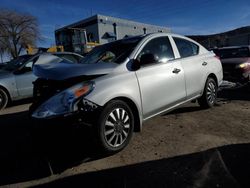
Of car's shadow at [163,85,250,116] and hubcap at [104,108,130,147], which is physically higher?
hubcap at [104,108,130,147]

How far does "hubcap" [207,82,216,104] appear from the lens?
5574mm

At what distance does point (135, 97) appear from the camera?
3711mm

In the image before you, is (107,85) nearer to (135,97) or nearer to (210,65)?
(135,97)

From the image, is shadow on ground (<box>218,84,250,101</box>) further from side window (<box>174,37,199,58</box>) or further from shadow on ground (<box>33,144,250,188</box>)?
shadow on ground (<box>33,144,250,188</box>)

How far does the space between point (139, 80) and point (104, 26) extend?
39780 mm

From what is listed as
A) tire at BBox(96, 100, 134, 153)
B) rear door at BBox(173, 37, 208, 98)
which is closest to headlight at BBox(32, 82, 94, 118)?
tire at BBox(96, 100, 134, 153)

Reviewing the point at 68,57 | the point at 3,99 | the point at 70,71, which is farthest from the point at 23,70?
the point at 70,71

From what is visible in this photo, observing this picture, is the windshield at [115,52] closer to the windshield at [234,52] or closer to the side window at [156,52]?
the side window at [156,52]

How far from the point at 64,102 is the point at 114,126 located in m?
0.75

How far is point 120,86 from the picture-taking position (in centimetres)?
353

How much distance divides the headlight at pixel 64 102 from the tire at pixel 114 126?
354 mm

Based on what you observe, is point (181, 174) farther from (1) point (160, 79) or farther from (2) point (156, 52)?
(2) point (156, 52)

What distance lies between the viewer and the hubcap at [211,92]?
557 cm

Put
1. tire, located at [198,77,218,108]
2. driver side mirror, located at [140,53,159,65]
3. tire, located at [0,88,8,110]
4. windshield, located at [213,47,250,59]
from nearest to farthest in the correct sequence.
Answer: driver side mirror, located at [140,53,159,65]
tire, located at [198,77,218,108]
tire, located at [0,88,8,110]
windshield, located at [213,47,250,59]
